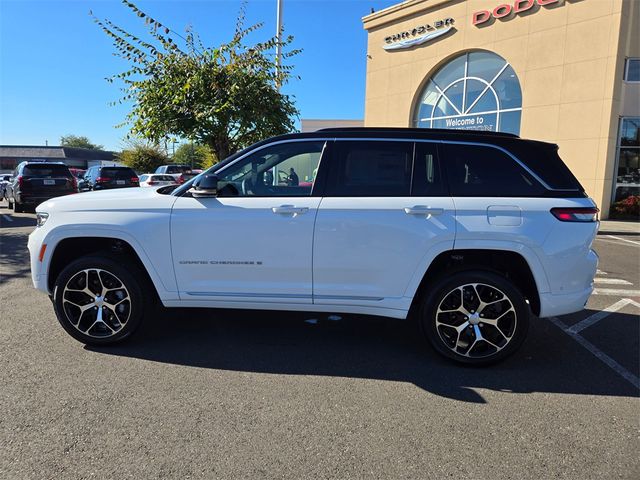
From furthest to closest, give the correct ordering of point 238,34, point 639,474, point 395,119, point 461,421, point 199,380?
point 395,119, point 238,34, point 199,380, point 461,421, point 639,474

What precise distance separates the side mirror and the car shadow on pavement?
4.57ft

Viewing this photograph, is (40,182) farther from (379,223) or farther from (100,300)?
(379,223)

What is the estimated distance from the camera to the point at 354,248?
363 cm

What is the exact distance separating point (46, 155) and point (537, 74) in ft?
266

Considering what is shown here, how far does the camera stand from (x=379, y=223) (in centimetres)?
358

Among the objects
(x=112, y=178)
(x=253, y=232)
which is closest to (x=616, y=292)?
(x=253, y=232)

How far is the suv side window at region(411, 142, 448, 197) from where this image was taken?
368 centimetres

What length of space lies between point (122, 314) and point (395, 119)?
19.1 meters

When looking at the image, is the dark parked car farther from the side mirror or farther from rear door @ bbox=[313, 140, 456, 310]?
rear door @ bbox=[313, 140, 456, 310]

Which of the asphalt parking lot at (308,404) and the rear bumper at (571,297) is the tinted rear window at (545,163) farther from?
the asphalt parking lot at (308,404)

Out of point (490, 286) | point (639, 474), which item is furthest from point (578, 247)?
point (639, 474)

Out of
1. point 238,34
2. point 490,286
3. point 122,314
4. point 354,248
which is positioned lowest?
point 122,314

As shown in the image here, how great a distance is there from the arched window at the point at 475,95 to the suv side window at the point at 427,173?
15.0m

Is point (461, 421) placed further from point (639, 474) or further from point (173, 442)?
point (173, 442)
